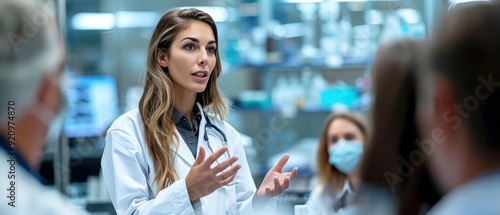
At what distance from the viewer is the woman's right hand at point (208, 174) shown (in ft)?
5.54

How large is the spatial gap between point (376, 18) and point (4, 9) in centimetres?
468

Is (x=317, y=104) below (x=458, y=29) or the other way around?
below

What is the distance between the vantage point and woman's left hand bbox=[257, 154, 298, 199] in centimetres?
189

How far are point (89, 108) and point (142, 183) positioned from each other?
325 cm

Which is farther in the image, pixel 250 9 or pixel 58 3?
pixel 250 9

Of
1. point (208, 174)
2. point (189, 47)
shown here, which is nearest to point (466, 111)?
point (208, 174)

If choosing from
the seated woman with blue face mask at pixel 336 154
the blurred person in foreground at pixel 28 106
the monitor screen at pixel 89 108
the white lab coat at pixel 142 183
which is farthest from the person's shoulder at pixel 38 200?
the monitor screen at pixel 89 108

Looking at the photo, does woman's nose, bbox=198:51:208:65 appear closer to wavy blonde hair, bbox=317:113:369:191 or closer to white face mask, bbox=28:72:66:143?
wavy blonde hair, bbox=317:113:369:191

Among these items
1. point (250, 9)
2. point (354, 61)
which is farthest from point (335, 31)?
point (250, 9)

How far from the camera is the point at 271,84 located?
522cm

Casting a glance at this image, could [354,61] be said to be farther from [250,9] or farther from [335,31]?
[250,9]

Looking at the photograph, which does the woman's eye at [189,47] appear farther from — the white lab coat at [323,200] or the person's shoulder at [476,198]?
the person's shoulder at [476,198]

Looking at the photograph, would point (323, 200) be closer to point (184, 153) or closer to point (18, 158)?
point (184, 153)

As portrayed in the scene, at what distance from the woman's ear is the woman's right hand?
1.43ft
